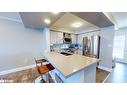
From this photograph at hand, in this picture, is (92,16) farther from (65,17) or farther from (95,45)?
(95,45)

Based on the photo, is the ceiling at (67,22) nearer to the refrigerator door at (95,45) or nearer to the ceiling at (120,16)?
the refrigerator door at (95,45)

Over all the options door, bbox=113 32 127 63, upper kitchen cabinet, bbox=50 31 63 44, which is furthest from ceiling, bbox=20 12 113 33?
door, bbox=113 32 127 63

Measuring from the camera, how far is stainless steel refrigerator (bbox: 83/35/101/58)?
3.77 m

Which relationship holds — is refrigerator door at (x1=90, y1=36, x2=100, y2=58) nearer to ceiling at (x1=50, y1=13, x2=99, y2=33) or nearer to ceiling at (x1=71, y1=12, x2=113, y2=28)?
ceiling at (x1=50, y1=13, x2=99, y2=33)

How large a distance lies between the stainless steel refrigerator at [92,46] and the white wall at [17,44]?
7.95ft

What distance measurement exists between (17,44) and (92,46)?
11.8ft

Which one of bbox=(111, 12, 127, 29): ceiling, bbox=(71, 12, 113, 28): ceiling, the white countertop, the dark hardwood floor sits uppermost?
bbox=(111, 12, 127, 29): ceiling

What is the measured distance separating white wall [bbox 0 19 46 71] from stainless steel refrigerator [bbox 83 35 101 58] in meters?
2.42

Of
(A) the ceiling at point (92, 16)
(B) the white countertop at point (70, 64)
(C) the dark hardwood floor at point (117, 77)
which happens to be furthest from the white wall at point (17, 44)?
(C) the dark hardwood floor at point (117, 77)

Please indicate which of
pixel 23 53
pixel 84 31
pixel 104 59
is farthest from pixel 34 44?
pixel 104 59
